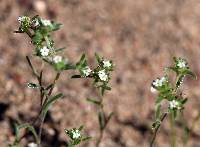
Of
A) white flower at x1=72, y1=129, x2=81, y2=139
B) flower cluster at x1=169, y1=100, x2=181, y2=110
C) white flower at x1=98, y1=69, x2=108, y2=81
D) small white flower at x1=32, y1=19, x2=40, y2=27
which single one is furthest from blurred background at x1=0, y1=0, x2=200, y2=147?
flower cluster at x1=169, y1=100, x2=181, y2=110

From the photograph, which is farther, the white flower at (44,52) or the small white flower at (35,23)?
the small white flower at (35,23)

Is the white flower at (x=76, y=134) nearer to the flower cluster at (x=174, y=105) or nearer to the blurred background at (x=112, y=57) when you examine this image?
the flower cluster at (x=174, y=105)

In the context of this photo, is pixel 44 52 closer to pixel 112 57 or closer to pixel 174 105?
pixel 174 105

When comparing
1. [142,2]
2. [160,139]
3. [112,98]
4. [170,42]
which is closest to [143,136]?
[160,139]

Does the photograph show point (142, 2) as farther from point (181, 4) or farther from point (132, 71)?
point (132, 71)

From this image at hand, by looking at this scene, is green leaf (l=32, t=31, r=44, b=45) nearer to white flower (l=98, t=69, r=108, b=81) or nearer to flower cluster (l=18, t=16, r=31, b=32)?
flower cluster (l=18, t=16, r=31, b=32)

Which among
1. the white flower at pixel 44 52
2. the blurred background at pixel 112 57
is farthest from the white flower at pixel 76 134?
the blurred background at pixel 112 57

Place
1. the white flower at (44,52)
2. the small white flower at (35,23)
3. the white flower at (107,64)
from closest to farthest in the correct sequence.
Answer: the white flower at (44,52), the small white flower at (35,23), the white flower at (107,64)

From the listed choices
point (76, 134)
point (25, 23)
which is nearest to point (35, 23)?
point (25, 23)
